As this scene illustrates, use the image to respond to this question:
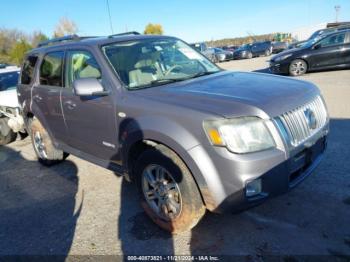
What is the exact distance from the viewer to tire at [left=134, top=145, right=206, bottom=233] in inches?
111

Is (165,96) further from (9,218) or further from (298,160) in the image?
(9,218)

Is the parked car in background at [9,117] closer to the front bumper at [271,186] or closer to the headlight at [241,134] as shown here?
the headlight at [241,134]

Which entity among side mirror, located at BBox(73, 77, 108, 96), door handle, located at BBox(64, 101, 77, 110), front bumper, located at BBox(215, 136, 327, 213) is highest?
side mirror, located at BBox(73, 77, 108, 96)

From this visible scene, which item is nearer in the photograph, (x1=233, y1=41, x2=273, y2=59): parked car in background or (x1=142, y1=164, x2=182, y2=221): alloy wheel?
(x1=142, y1=164, x2=182, y2=221): alloy wheel

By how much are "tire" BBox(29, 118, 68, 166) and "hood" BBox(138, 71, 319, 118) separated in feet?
8.96

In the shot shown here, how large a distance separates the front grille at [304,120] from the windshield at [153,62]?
4.42 ft

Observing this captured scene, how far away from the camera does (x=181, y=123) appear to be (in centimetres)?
274

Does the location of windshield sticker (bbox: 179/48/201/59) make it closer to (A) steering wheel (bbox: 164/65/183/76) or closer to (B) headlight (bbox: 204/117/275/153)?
(A) steering wheel (bbox: 164/65/183/76)

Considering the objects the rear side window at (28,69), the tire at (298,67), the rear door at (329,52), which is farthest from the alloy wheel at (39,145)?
the rear door at (329,52)

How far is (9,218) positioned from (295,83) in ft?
12.2

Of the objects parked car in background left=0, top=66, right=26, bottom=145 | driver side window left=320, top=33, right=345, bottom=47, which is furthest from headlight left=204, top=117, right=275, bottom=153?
driver side window left=320, top=33, right=345, bottom=47

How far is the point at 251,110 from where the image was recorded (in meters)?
2.59

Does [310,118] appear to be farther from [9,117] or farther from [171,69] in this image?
[9,117]

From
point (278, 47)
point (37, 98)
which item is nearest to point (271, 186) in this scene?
point (37, 98)
